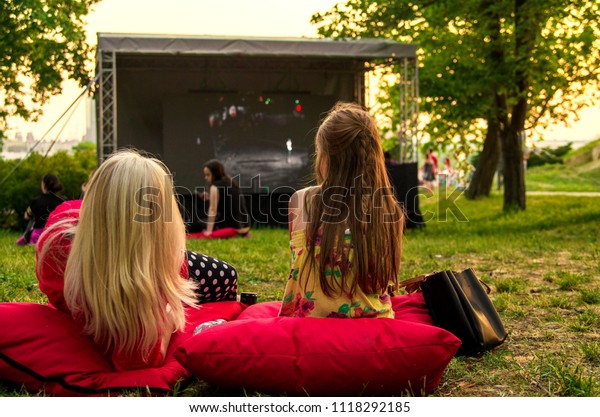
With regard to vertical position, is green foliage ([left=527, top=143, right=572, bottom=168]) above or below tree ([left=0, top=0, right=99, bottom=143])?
below

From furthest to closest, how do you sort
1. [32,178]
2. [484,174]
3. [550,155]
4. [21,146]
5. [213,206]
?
[550,155] < [484,174] < [21,146] < [32,178] < [213,206]

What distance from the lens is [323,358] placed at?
339 cm

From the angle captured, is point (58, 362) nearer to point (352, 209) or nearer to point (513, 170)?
point (352, 209)

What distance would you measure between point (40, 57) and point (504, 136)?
417 inches

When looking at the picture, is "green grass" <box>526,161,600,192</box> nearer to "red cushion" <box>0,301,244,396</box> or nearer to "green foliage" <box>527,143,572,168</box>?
"green foliage" <box>527,143,572,168</box>

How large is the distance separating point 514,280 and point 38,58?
1402 cm

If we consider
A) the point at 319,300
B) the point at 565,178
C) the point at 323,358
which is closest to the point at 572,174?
the point at 565,178

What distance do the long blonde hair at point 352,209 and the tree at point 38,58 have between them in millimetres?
13321

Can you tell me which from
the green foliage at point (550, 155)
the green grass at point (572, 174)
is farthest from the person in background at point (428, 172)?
the green foliage at point (550, 155)

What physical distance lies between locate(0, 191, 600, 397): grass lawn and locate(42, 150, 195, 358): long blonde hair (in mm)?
445

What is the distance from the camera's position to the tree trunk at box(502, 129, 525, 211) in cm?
1622

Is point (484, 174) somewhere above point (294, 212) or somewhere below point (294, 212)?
below

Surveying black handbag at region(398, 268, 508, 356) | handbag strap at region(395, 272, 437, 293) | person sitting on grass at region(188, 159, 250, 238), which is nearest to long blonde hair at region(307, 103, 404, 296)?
black handbag at region(398, 268, 508, 356)
